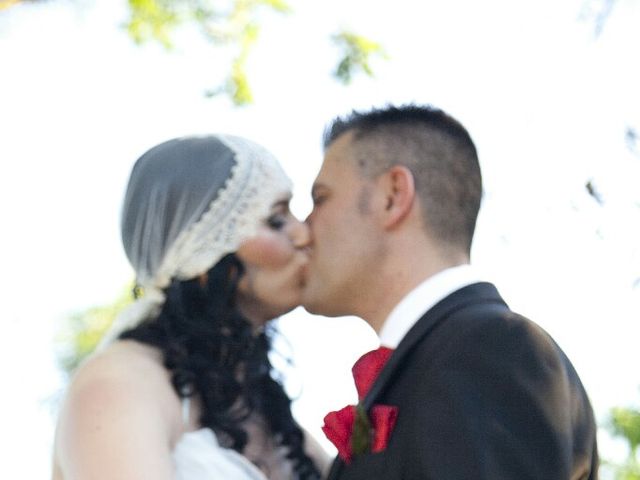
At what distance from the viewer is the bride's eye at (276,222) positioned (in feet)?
17.6

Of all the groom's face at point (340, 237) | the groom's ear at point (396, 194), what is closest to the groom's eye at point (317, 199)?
the groom's face at point (340, 237)

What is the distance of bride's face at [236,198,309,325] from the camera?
5.29m

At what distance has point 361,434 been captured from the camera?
4359 mm

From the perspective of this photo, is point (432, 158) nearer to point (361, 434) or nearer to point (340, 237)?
point (340, 237)

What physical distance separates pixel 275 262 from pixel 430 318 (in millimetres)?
938

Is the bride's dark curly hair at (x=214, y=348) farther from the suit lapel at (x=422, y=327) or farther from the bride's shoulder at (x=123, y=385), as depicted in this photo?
the suit lapel at (x=422, y=327)

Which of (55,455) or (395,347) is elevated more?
(395,347)

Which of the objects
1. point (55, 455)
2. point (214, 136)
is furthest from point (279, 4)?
point (55, 455)

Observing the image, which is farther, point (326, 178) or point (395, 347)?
point (326, 178)

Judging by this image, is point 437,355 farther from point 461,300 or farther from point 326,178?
point 326,178

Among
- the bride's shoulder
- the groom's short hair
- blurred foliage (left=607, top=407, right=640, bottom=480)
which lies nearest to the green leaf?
blurred foliage (left=607, top=407, right=640, bottom=480)

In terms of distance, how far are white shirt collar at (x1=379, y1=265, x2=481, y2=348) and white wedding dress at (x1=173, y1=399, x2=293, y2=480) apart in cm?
80

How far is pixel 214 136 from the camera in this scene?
5473 millimetres

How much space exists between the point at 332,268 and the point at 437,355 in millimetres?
796
